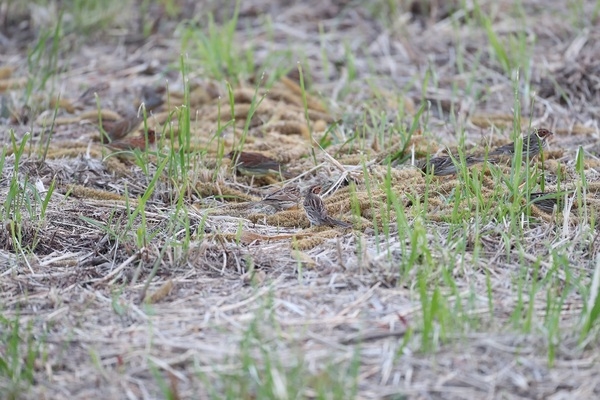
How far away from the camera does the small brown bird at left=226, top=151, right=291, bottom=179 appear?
475cm

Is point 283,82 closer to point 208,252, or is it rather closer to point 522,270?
point 208,252

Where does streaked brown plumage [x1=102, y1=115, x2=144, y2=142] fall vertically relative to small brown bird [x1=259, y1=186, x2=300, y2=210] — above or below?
above

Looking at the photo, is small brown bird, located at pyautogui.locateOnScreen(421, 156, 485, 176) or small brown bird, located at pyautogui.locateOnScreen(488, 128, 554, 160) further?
small brown bird, located at pyautogui.locateOnScreen(488, 128, 554, 160)

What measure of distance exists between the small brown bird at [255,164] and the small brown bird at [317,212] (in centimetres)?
62

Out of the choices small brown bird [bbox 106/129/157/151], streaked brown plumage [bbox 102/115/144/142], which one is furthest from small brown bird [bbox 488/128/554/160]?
streaked brown plumage [bbox 102/115/144/142]

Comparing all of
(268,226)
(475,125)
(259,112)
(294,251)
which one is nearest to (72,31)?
(259,112)

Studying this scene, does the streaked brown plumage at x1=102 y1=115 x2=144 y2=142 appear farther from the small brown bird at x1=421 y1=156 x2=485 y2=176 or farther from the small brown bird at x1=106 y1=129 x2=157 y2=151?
the small brown bird at x1=421 y1=156 x2=485 y2=176

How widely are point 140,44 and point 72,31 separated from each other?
565 mm

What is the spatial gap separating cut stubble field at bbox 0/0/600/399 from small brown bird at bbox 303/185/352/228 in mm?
22

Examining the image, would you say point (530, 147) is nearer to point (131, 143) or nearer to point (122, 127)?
point (131, 143)

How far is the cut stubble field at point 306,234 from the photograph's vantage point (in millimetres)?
2803

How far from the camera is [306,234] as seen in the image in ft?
12.9

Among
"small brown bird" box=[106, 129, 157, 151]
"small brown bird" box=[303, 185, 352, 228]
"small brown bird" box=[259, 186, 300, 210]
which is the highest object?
"small brown bird" box=[106, 129, 157, 151]

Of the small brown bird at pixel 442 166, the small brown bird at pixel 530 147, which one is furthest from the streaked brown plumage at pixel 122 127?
the small brown bird at pixel 530 147
